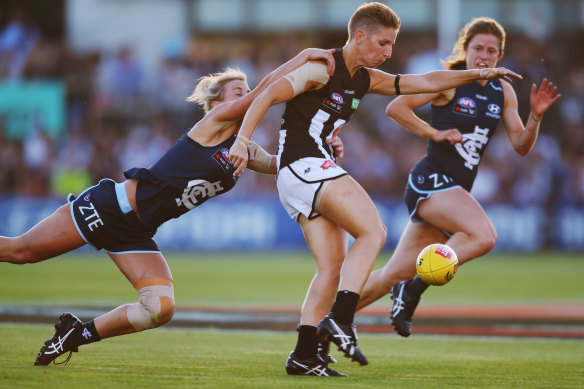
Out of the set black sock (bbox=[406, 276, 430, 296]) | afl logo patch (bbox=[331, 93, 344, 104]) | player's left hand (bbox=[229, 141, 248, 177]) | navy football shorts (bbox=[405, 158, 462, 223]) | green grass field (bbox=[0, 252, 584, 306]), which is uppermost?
afl logo patch (bbox=[331, 93, 344, 104])

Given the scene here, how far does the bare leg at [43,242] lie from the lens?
6324 millimetres

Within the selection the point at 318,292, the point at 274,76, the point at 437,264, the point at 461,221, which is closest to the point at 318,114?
the point at 274,76

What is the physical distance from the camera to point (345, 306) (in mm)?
6023

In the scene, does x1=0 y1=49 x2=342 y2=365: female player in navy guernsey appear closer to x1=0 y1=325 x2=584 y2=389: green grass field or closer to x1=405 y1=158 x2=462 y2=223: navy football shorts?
x1=0 y1=325 x2=584 y2=389: green grass field

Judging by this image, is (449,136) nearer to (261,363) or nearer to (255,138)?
(261,363)

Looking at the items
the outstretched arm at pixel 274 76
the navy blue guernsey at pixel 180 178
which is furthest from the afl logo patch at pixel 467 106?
the navy blue guernsey at pixel 180 178

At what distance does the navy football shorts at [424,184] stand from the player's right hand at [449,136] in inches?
12.4

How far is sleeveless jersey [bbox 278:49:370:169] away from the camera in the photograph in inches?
252

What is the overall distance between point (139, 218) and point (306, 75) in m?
1.60

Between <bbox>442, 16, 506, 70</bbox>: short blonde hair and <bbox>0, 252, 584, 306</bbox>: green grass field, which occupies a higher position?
<bbox>442, 16, 506, 70</bbox>: short blonde hair

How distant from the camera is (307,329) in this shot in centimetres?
622

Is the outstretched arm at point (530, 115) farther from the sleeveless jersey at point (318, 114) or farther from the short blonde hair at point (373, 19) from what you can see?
the sleeveless jersey at point (318, 114)

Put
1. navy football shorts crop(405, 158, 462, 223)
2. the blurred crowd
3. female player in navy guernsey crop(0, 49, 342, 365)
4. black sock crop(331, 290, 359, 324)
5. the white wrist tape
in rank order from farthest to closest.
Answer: the blurred crowd → navy football shorts crop(405, 158, 462, 223) → the white wrist tape → female player in navy guernsey crop(0, 49, 342, 365) → black sock crop(331, 290, 359, 324)

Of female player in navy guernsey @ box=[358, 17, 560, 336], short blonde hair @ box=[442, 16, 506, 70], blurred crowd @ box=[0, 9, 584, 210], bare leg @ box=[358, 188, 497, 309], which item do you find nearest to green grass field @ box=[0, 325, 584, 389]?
bare leg @ box=[358, 188, 497, 309]
